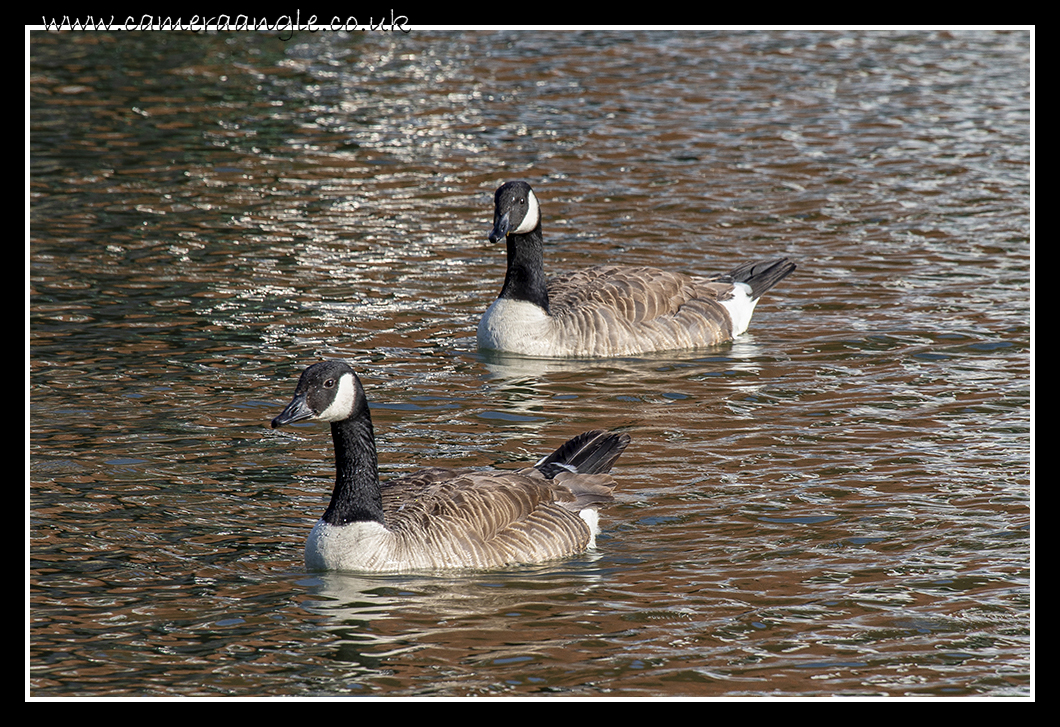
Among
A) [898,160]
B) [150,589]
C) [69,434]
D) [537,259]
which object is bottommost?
[150,589]

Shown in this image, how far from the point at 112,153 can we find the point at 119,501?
42.5ft

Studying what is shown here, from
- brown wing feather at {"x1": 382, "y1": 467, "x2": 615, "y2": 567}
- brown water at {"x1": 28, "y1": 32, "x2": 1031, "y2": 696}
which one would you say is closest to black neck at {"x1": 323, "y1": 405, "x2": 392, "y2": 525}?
brown wing feather at {"x1": 382, "y1": 467, "x2": 615, "y2": 567}

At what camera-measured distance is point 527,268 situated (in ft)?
50.6

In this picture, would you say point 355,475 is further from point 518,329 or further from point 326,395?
point 518,329

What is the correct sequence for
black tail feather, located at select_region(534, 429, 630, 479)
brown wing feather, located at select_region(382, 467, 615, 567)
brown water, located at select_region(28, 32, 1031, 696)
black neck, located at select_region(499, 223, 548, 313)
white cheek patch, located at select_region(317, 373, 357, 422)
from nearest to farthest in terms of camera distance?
brown water, located at select_region(28, 32, 1031, 696), white cheek patch, located at select_region(317, 373, 357, 422), brown wing feather, located at select_region(382, 467, 615, 567), black tail feather, located at select_region(534, 429, 630, 479), black neck, located at select_region(499, 223, 548, 313)

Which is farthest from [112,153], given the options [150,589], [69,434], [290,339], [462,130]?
[150,589]

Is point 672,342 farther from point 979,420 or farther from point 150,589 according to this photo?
point 150,589

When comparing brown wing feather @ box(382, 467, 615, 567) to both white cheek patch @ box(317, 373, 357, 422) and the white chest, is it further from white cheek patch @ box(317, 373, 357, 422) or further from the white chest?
the white chest

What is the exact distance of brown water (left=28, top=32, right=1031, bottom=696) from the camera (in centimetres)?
921

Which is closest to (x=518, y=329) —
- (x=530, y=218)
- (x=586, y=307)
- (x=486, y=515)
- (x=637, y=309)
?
(x=586, y=307)

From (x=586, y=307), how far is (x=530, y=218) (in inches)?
45.2

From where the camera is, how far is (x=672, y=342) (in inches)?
621

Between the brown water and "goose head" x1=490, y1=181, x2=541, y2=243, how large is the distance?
148 cm

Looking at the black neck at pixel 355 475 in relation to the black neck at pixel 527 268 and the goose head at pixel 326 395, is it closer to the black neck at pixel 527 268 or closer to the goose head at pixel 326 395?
the goose head at pixel 326 395
